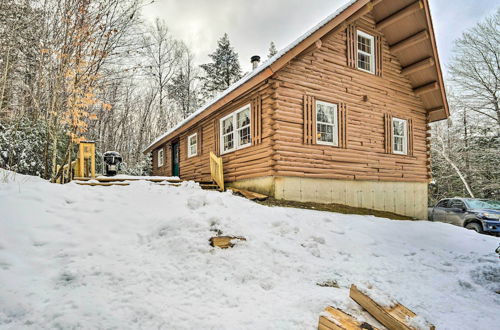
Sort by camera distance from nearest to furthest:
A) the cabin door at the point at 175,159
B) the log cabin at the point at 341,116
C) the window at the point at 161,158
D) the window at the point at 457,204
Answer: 1. the log cabin at the point at 341,116
2. the window at the point at 457,204
3. the cabin door at the point at 175,159
4. the window at the point at 161,158

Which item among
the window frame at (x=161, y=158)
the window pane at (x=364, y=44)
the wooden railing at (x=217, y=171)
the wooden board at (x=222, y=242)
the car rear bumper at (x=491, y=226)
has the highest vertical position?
the window pane at (x=364, y=44)

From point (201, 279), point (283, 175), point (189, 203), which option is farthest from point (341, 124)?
point (201, 279)

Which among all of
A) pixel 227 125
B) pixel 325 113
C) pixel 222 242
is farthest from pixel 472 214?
pixel 222 242

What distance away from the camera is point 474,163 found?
20672mm

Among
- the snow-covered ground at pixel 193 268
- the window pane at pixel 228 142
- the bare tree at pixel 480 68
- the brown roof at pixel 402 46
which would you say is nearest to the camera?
the snow-covered ground at pixel 193 268

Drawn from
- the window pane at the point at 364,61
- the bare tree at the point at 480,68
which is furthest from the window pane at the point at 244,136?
the bare tree at the point at 480,68

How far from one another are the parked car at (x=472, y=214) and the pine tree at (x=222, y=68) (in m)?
21.4

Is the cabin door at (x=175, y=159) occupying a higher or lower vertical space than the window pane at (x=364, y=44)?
lower

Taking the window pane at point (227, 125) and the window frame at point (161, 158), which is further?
the window frame at point (161, 158)

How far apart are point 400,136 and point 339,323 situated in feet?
38.5

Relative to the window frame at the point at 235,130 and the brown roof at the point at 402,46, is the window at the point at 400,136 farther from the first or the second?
the window frame at the point at 235,130

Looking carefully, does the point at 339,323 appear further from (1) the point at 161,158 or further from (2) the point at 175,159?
(1) the point at 161,158

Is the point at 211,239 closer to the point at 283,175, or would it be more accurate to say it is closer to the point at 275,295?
the point at 275,295

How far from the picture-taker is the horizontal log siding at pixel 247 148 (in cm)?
873
